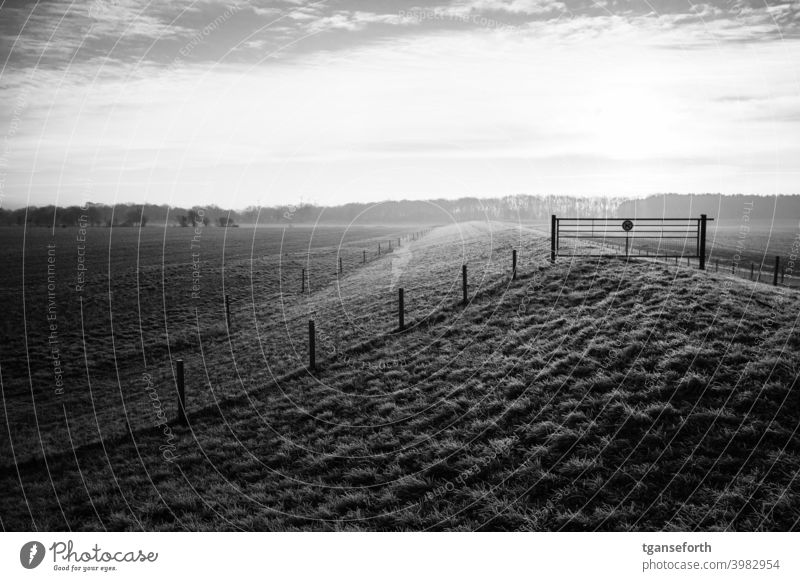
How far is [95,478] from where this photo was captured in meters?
8.89

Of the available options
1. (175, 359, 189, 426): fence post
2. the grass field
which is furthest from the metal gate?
(175, 359, 189, 426): fence post

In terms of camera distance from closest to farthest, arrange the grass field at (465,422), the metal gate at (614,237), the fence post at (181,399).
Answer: the grass field at (465,422) < the fence post at (181,399) < the metal gate at (614,237)

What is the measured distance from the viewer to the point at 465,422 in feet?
30.2

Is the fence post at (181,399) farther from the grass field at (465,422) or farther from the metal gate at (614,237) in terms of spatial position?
the metal gate at (614,237)

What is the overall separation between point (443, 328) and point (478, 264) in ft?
39.2

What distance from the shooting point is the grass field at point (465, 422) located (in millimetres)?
6691

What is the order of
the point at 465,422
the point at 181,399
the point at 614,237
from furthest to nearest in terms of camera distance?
the point at 614,237, the point at 181,399, the point at 465,422

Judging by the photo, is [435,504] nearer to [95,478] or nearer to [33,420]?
[95,478]

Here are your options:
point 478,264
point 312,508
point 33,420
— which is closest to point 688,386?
point 312,508

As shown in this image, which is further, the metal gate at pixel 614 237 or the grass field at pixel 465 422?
the metal gate at pixel 614 237

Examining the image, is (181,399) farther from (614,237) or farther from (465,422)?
(614,237)

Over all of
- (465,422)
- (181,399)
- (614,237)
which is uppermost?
(614,237)

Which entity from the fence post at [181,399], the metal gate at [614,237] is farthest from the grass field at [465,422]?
the metal gate at [614,237]

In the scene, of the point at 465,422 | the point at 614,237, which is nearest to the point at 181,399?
the point at 465,422
